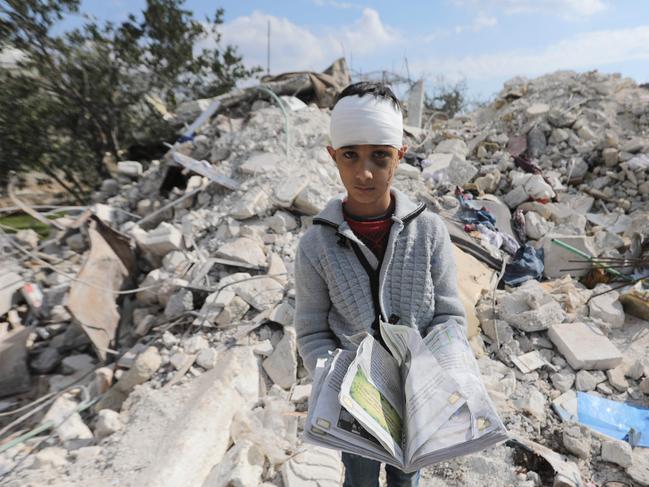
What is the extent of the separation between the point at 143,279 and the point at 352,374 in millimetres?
3813

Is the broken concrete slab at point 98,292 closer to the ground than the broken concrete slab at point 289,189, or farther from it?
closer to the ground

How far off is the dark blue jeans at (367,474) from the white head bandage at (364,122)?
3.60 ft

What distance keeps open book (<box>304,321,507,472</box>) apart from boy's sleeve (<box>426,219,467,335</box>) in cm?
24

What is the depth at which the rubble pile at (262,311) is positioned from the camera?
206 cm

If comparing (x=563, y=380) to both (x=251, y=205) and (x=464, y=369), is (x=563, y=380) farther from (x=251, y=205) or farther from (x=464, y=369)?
(x=251, y=205)

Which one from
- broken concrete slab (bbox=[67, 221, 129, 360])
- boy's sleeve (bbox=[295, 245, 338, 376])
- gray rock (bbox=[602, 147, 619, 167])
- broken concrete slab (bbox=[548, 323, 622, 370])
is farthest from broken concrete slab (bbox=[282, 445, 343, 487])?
gray rock (bbox=[602, 147, 619, 167])

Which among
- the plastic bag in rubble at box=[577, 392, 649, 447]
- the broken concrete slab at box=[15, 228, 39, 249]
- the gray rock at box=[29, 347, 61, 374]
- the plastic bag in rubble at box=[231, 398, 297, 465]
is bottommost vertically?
the gray rock at box=[29, 347, 61, 374]

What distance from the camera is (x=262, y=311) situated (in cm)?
313

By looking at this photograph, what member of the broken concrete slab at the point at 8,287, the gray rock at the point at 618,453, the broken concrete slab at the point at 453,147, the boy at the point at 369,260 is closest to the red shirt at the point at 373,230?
the boy at the point at 369,260

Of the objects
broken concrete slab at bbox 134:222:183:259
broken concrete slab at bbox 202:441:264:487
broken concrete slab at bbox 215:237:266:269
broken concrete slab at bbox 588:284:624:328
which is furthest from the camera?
broken concrete slab at bbox 134:222:183:259

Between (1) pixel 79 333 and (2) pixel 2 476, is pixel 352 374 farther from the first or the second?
(1) pixel 79 333

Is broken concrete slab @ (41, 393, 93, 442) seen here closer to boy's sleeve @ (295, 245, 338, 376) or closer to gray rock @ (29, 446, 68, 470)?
gray rock @ (29, 446, 68, 470)

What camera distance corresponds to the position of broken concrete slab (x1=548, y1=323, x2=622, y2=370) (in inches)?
105

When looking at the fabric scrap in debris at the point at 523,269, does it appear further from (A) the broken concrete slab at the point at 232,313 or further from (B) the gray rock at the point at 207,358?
(B) the gray rock at the point at 207,358
